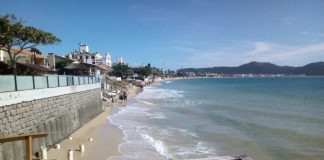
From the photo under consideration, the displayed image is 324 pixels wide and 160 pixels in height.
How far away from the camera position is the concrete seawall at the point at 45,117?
12093 millimetres

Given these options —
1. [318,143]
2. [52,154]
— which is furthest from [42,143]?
[318,143]

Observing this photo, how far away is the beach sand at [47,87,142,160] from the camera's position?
49.8 ft

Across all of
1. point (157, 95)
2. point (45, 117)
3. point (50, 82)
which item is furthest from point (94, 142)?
point (157, 95)

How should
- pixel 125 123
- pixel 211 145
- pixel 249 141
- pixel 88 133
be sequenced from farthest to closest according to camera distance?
pixel 125 123 < pixel 88 133 < pixel 249 141 < pixel 211 145

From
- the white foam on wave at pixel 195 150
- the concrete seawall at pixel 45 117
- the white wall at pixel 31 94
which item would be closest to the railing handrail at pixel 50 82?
the white wall at pixel 31 94

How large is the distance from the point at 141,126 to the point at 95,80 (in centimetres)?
902

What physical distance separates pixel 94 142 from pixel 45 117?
314 cm

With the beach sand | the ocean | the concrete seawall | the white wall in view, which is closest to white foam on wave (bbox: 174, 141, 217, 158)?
the ocean

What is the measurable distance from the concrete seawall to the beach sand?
56 cm

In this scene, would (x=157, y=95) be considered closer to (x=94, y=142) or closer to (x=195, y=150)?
(x=94, y=142)

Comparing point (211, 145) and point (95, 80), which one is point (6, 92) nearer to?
point (211, 145)

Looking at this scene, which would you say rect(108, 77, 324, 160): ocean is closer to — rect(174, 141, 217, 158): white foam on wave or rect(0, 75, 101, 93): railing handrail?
rect(174, 141, 217, 158): white foam on wave

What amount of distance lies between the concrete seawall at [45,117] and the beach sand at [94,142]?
0.56m

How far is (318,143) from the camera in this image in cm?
Answer: 1894
